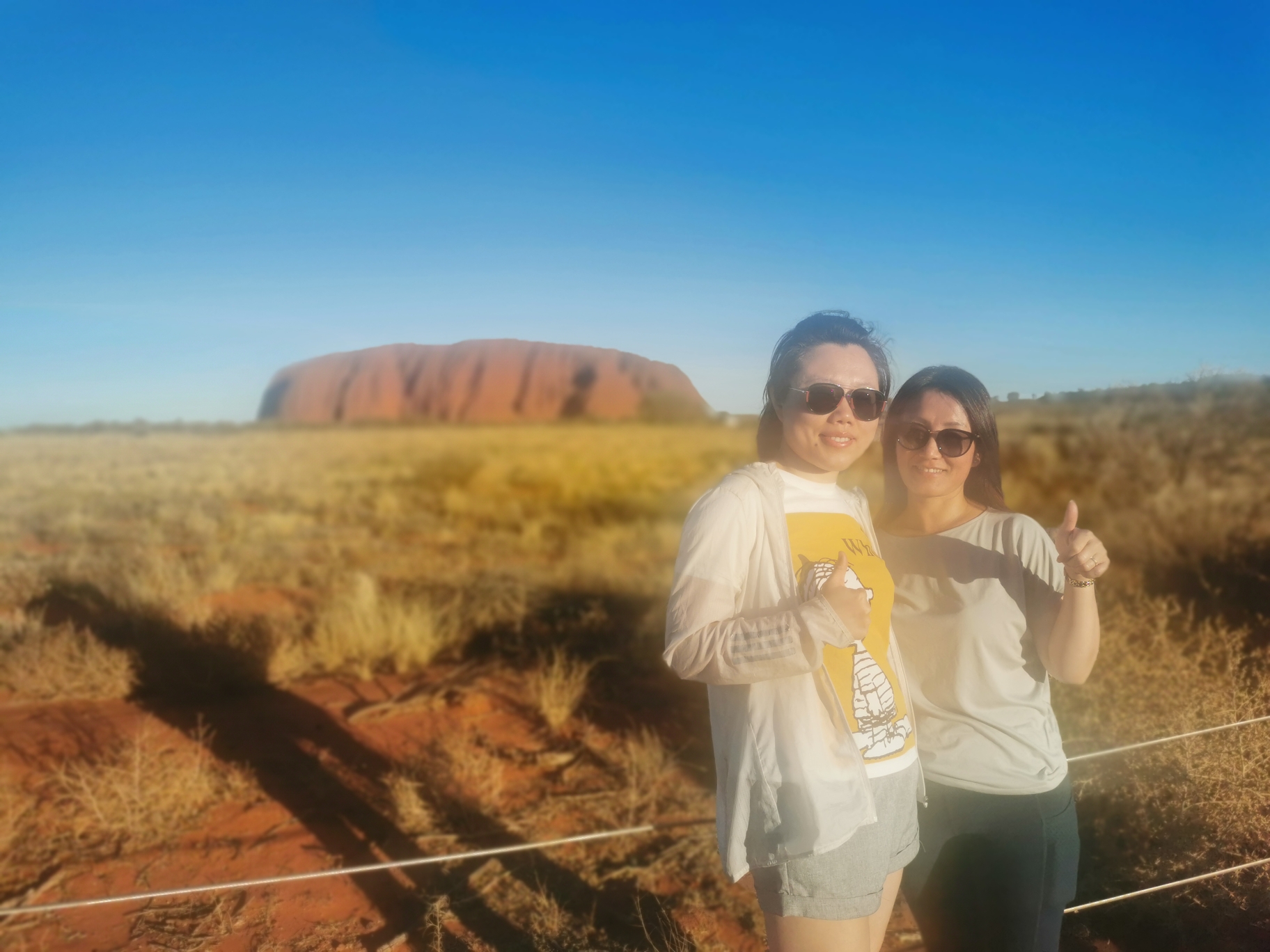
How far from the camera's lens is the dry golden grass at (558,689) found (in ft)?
16.5

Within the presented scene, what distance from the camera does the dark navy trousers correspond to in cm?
177

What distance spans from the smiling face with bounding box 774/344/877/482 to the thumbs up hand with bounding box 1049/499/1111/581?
1.61 feet

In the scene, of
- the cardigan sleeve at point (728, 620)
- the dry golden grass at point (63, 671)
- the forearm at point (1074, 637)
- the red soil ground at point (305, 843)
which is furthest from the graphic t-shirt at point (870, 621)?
the dry golden grass at point (63, 671)

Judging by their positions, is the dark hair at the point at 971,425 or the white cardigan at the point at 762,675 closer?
the white cardigan at the point at 762,675

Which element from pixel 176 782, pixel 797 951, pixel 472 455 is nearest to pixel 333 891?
pixel 176 782

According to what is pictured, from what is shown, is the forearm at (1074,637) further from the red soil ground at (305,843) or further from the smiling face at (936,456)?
the red soil ground at (305,843)

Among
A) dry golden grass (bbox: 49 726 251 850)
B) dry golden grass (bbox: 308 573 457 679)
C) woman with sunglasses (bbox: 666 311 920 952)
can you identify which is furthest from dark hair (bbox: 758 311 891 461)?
dry golden grass (bbox: 308 573 457 679)

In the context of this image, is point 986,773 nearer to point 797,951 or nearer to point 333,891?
point 797,951

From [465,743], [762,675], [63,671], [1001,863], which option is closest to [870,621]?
[762,675]

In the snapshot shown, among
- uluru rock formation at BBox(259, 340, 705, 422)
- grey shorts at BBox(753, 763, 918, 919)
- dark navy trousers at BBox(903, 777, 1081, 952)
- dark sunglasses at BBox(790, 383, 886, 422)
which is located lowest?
dark navy trousers at BBox(903, 777, 1081, 952)

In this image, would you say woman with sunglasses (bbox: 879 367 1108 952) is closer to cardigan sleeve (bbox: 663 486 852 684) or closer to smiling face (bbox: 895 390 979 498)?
smiling face (bbox: 895 390 979 498)

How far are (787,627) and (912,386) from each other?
91cm

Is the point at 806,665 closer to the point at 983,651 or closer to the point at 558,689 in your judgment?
the point at 983,651

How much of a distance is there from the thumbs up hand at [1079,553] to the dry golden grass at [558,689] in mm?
3833
